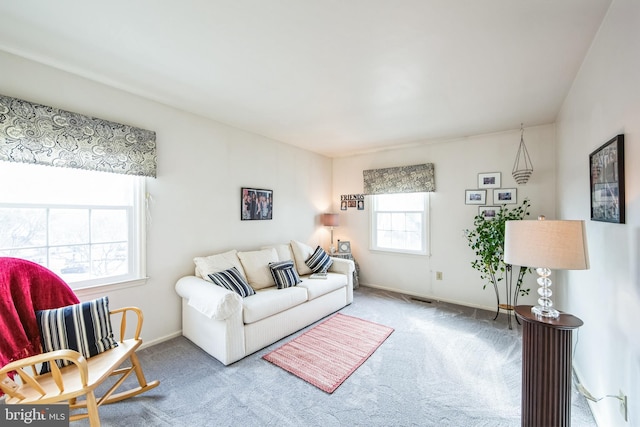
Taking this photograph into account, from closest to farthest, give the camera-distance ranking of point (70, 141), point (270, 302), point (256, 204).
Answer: point (70, 141)
point (270, 302)
point (256, 204)

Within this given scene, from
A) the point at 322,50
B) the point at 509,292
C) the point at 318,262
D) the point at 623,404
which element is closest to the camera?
the point at 623,404

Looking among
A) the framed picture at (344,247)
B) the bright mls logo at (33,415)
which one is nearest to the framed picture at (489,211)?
the framed picture at (344,247)

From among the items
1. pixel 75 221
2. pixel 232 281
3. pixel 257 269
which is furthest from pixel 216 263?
pixel 75 221

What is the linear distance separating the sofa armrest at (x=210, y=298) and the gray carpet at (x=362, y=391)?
49 cm

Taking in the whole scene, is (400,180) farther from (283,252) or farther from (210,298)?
(210,298)

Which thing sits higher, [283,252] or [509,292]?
[283,252]

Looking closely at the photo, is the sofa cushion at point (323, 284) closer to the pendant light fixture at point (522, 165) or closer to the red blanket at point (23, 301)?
the red blanket at point (23, 301)

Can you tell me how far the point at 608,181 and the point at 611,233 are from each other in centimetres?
31

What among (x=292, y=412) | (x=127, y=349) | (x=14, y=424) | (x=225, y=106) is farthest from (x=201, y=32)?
(x=292, y=412)

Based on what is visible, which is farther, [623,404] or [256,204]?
[256,204]

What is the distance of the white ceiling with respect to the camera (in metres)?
1.49

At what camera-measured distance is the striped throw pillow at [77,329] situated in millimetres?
1641

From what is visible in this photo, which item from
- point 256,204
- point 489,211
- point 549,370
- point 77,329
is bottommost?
point 549,370

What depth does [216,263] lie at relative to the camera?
9.68ft
